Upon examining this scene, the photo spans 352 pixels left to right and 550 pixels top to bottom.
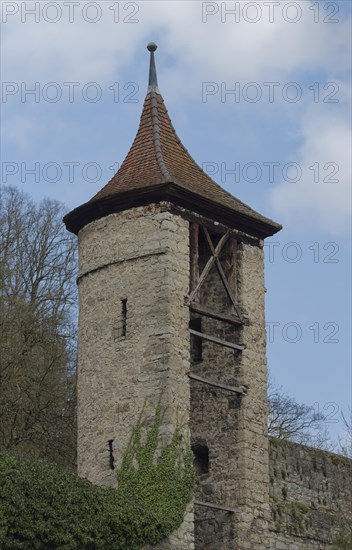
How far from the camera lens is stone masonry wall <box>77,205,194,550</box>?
19.8 meters

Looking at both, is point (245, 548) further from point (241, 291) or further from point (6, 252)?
point (6, 252)

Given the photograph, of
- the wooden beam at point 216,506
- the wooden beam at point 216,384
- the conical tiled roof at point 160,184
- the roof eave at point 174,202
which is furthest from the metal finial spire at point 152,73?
the wooden beam at point 216,506

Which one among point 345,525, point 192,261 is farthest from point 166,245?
point 345,525

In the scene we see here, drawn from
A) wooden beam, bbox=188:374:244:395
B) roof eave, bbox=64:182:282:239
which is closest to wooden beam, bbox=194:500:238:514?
wooden beam, bbox=188:374:244:395

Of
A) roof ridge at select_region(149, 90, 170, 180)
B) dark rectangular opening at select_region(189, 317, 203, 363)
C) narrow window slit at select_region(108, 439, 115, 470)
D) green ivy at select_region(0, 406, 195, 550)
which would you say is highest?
roof ridge at select_region(149, 90, 170, 180)

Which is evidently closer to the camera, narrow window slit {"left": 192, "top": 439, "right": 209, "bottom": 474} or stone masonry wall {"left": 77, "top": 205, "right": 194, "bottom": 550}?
stone masonry wall {"left": 77, "top": 205, "right": 194, "bottom": 550}

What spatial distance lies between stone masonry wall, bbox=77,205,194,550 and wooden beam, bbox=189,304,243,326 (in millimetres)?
242

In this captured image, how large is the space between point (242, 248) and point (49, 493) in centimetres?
625

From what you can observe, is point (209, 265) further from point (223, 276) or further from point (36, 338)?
point (36, 338)

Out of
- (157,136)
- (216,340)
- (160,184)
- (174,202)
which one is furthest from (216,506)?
(157,136)

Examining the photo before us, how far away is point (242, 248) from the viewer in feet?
71.7

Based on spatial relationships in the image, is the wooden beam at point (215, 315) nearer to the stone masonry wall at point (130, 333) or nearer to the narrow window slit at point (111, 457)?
the stone masonry wall at point (130, 333)

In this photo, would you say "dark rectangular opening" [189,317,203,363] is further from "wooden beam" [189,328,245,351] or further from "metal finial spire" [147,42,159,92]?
"metal finial spire" [147,42,159,92]

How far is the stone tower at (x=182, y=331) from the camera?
787 inches
